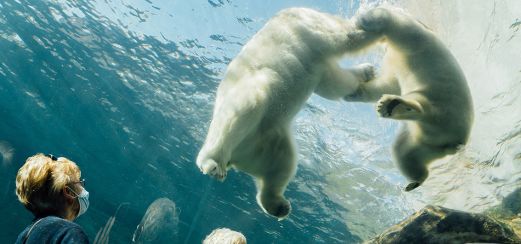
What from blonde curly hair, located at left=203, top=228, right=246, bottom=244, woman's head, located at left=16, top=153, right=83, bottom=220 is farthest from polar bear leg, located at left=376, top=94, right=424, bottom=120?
blonde curly hair, located at left=203, top=228, right=246, bottom=244

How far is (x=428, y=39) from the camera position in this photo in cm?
195

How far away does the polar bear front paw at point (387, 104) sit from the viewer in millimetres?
1730

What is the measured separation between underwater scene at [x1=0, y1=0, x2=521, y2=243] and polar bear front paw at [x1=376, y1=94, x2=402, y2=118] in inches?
0.5

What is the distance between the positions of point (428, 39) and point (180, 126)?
695 inches

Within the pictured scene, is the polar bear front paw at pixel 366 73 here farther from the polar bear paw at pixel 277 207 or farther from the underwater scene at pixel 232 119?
the polar bear paw at pixel 277 207

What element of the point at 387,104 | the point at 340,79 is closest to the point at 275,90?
the point at 340,79

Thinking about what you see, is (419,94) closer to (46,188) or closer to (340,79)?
(340,79)

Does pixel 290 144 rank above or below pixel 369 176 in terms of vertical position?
above

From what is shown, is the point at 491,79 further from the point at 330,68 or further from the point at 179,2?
the point at 179,2

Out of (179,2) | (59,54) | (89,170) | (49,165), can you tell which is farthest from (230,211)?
(49,165)

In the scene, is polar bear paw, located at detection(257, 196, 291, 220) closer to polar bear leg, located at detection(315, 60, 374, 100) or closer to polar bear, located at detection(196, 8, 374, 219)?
polar bear, located at detection(196, 8, 374, 219)

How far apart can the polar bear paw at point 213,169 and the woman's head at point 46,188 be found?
3.68 ft

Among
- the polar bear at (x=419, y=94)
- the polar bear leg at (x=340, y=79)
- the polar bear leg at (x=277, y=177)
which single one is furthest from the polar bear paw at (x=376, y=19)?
the polar bear leg at (x=277, y=177)

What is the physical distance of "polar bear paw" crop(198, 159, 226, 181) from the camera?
2.08 metres
